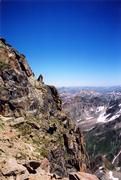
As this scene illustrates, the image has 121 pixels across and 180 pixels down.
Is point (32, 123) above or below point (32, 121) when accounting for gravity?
below

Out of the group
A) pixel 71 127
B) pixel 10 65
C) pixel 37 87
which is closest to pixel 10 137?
pixel 10 65

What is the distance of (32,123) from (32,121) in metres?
2.20

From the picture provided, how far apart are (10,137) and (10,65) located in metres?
24.8

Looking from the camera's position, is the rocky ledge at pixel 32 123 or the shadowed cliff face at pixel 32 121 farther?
the shadowed cliff face at pixel 32 121

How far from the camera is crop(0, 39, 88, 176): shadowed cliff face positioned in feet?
187

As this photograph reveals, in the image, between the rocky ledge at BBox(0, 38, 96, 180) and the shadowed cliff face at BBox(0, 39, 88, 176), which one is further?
the shadowed cliff face at BBox(0, 39, 88, 176)

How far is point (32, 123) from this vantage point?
6494 centimetres

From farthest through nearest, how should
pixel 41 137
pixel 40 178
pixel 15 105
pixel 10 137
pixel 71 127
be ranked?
pixel 71 127 < pixel 15 105 < pixel 41 137 < pixel 10 137 < pixel 40 178

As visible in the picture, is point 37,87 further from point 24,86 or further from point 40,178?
point 40,178

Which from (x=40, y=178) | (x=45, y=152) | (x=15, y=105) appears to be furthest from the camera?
(x=15, y=105)

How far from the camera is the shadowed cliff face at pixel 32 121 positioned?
56938mm

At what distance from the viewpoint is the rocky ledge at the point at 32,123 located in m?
54.9

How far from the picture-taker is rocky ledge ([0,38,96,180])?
180 ft

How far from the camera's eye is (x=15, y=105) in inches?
2685
